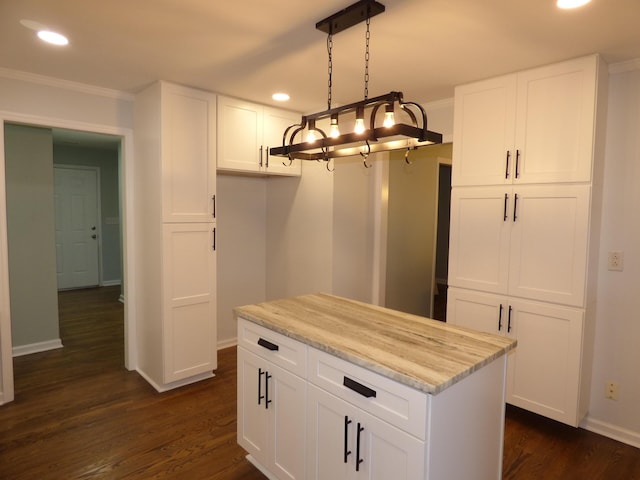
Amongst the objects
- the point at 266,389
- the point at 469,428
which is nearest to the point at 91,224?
the point at 266,389

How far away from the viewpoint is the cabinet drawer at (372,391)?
53.2 inches

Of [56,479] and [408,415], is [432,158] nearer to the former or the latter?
[408,415]

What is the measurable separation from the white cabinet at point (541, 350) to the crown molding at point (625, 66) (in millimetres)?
1525

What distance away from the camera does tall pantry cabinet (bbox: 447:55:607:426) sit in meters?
2.42

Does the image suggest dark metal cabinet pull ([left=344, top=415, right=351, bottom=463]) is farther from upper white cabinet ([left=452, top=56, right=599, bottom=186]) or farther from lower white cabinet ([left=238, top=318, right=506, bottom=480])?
upper white cabinet ([left=452, top=56, right=599, bottom=186])

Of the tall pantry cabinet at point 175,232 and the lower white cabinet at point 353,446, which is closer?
the lower white cabinet at point 353,446

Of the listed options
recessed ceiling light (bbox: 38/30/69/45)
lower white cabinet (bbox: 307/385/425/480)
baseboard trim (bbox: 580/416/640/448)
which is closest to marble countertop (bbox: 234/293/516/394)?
lower white cabinet (bbox: 307/385/425/480)

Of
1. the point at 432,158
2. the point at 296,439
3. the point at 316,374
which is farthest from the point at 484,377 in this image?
the point at 432,158

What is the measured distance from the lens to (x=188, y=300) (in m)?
3.23

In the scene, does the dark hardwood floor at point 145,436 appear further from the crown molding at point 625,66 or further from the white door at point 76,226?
the white door at point 76,226

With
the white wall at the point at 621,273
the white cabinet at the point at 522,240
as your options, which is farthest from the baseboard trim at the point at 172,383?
the white wall at the point at 621,273

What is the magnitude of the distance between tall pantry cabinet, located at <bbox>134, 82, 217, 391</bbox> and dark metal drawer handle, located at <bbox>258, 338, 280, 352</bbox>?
4.54ft

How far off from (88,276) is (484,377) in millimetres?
7086

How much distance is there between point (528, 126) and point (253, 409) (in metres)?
2.43
